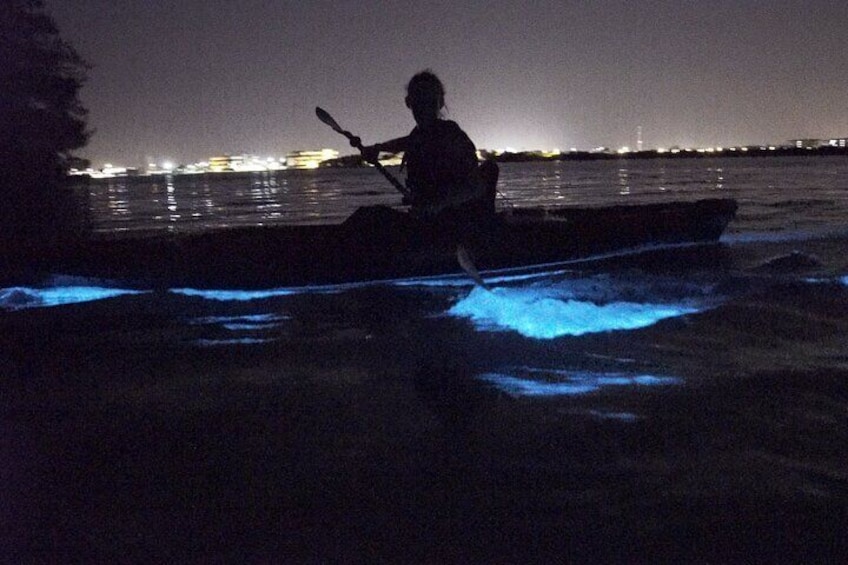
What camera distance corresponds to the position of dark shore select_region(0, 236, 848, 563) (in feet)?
10.6

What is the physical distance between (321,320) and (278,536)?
4.90m

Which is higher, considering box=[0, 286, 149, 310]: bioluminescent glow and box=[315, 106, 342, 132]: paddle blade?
box=[315, 106, 342, 132]: paddle blade

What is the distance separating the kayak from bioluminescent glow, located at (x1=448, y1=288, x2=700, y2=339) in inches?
56.9

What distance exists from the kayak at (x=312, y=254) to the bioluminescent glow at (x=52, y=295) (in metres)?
0.28

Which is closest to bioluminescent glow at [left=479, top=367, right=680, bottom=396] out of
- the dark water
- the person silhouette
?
the dark water

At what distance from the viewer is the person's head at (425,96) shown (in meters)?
8.88

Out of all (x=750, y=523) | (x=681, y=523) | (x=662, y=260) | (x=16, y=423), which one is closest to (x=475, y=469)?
(x=681, y=523)

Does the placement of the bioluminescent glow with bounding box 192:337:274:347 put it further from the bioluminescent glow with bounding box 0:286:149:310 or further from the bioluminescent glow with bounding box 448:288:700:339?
the bioluminescent glow with bounding box 0:286:149:310

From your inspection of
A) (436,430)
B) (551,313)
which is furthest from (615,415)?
(551,313)

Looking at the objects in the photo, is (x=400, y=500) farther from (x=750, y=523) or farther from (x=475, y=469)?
(x=750, y=523)

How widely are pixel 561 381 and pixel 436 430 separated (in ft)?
4.26

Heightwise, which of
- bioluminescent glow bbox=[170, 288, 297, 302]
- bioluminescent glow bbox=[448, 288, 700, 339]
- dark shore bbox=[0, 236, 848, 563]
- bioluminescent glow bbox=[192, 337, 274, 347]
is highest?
bioluminescent glow bbox=[170, 288, 297, 302]

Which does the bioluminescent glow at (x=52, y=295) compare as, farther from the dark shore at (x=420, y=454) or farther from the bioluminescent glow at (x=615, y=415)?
the bioluminescent glow at (x=615, y=415)

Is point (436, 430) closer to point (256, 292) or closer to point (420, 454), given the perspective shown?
point (420, 454)
